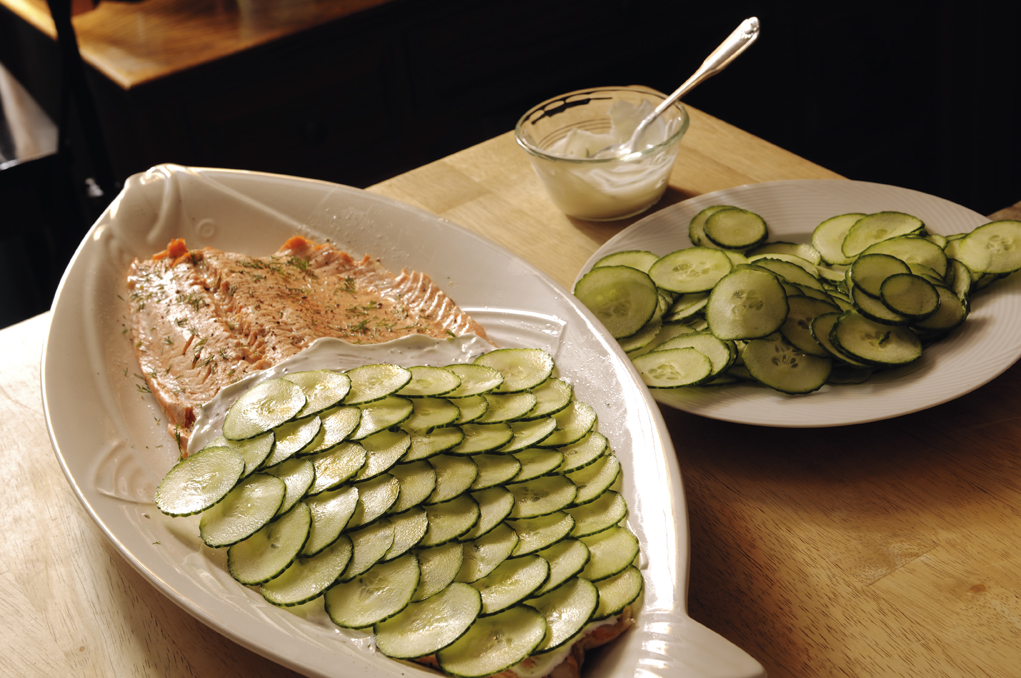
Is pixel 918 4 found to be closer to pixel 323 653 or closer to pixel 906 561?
pixel 906 561

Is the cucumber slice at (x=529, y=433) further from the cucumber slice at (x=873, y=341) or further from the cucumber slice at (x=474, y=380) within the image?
the cucumber slice at (x=873, y=341)

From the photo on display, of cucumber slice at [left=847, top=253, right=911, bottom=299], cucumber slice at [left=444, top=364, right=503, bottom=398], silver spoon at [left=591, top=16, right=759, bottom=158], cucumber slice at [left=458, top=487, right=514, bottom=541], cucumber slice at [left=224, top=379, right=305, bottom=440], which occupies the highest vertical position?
silver spoon at [left=591, top=16, right=759, bottom=158]

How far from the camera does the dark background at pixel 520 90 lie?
10.5 feet

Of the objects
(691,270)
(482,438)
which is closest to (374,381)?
(482,438)

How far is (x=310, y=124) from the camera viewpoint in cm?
345

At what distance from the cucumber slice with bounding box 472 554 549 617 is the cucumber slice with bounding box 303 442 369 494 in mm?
236

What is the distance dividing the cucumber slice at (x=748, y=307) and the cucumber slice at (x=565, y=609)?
1.85 feet

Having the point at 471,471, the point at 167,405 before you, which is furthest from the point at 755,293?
the point at 167,405

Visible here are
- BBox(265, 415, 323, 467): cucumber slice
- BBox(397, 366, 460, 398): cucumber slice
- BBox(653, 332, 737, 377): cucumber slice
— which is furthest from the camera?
BBox(653, 332, 737, 377): cucumber slice

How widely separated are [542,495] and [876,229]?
96 centimetres

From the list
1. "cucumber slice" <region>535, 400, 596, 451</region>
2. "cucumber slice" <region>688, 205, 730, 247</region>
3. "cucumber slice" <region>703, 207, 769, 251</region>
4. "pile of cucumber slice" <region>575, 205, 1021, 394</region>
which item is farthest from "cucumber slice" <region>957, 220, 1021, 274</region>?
"cucumber slice" <region>535, 400, 596, 451</region>

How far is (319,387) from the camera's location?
125cm

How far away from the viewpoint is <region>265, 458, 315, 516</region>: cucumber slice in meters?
1.08

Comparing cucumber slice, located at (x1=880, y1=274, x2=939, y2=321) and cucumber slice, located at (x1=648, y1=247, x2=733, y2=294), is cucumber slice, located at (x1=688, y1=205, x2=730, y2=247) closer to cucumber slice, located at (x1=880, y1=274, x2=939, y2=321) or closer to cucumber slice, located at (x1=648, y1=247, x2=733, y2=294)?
cucumber slice, located at (x1=648, y1=247, x2=733, y2=294)
